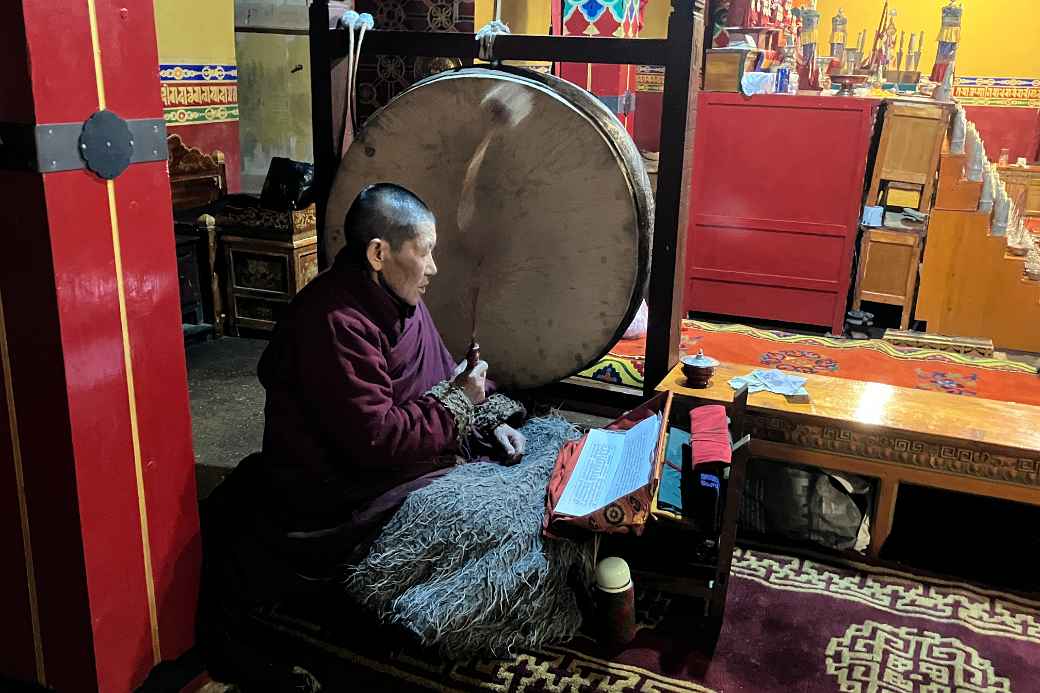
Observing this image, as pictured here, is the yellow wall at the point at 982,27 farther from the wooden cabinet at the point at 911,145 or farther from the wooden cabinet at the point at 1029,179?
the wooden cabinet at the point at 911,145

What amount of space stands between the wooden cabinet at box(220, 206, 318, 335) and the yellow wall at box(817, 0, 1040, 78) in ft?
23.2

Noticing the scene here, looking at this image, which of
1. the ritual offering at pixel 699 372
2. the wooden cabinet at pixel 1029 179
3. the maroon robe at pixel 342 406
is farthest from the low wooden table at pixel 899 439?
the wooden cabinet at pixel 1029 179

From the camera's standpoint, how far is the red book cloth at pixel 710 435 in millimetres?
2080

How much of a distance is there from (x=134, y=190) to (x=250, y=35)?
389 centimetres

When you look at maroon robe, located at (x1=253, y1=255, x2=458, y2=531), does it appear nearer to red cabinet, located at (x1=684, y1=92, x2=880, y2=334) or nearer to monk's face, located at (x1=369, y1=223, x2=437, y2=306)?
monk's face, located at (x1=369, y1=223, x2=437, y2=306)

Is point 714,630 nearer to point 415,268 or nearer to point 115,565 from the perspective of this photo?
point 415,268

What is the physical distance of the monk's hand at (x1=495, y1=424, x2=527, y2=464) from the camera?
8.13 ft

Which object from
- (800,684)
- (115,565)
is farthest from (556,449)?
(115,565)

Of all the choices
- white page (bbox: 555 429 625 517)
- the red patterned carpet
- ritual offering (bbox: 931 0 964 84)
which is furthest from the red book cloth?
ritual offering (bbox: 931 0 964 84)

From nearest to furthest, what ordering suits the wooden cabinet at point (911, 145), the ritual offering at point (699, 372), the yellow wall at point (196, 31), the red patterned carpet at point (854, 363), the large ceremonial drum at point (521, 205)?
the large ceremonial drum at point (521, 205) < the ritual offering at point (699, 372) < the red patterned carpet at point (854, 363) < the yellow wall at point (196, 31) < the wooden cabinet at point (911, 145)

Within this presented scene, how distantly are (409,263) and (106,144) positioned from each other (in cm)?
77

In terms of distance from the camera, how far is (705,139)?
5.41 m

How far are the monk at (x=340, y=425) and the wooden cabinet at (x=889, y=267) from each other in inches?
154

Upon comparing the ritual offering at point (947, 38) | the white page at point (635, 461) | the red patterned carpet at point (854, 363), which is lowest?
the red patterned carpet at point (854, 363)
